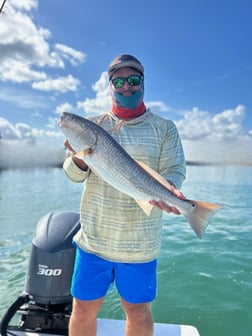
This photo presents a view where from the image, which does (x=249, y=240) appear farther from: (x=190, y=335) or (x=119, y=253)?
(x=119, y=253)

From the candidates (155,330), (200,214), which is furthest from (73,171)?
(155,330)

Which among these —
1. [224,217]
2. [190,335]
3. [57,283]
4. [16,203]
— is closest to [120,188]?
[57,283]

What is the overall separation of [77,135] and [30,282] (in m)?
1.66

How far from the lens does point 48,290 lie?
2.96m

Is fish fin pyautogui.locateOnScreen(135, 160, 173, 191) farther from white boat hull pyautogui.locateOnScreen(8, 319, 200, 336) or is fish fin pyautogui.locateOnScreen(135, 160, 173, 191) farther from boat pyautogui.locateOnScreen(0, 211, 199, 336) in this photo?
white boat hull pyautogui.locateOnScreen(8, 319, 200, 336)

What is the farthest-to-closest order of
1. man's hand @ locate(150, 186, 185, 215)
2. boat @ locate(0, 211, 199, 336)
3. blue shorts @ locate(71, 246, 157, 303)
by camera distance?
boat @ locate(0, 211, 199, 336) → blue shorts @ locate(71, 246, 157, 303) → man's hand @ locate(150, 186, 185, 215)

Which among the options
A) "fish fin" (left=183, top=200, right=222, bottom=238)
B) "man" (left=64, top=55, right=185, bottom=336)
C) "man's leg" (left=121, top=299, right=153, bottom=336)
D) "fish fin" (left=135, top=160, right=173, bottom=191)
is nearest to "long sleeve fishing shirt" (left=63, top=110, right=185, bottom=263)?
"man" (left=64, top=55, right=185, bottom=336)

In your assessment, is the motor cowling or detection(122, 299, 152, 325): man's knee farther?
the motor cowling

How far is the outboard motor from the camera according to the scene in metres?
2.96

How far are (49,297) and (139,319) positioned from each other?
996 millimetres

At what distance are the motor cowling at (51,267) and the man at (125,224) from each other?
1.81 feet

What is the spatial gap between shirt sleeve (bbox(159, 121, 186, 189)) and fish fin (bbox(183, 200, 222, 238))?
0.90ft

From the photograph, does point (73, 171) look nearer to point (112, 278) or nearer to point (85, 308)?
point (112, 278)

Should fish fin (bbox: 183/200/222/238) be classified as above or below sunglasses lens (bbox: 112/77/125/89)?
below
